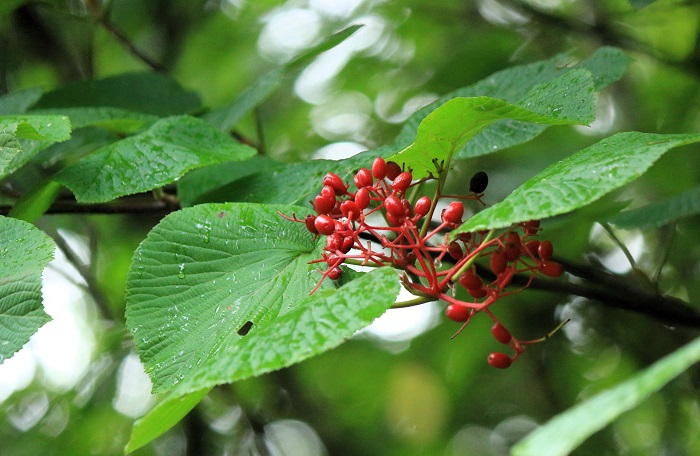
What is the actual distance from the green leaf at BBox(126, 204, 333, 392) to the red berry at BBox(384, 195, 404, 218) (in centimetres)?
13

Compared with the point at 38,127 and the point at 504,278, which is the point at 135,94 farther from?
the point at 504,278

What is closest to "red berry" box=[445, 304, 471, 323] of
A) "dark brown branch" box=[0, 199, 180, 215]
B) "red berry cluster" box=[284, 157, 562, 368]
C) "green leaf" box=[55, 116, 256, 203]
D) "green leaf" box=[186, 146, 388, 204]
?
"red berry cluster" box=[284, 157, 562, 368]

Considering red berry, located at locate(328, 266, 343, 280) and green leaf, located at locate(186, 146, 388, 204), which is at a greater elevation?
red berry, located at locate(328, 266, 343, 280)

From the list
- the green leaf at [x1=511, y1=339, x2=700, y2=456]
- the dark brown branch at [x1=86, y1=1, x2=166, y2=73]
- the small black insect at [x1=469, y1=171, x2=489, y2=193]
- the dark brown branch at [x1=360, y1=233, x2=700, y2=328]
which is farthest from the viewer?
the dark brown branch at [x1=86, y1=1, x2=166, y2=73]

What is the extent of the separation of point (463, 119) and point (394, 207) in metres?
0.14

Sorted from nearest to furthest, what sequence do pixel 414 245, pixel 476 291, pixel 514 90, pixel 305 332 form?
pixel 305 332
pixel 414 245
pixel 476 291
pixel 514 90

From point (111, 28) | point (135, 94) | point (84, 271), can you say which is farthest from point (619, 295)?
point (84, 271)

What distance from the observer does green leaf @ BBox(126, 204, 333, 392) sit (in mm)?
859

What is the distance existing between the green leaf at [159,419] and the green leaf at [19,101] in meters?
0.92

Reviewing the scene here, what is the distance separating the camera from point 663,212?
1.52m

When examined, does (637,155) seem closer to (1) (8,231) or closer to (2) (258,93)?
(1) (8,231)

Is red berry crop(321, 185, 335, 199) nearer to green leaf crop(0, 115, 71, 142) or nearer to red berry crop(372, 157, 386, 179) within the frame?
red berry crop(372, 157, 386, 179)

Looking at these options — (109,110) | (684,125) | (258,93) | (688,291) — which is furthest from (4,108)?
(688,291)

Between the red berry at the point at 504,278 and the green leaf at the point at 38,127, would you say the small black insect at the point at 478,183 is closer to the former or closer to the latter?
the red berry at the point at 504,278
